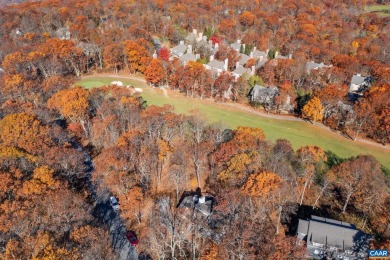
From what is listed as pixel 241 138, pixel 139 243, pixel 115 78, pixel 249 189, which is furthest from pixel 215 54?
pixel 139 243

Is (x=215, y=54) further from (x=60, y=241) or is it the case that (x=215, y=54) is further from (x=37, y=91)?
(x=60, y=241)

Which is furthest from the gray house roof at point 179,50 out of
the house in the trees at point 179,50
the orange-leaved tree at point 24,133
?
the orange-leaved tree at point 24,133

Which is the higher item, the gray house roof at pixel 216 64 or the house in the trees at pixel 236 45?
the house in the trees at pixel 236 45

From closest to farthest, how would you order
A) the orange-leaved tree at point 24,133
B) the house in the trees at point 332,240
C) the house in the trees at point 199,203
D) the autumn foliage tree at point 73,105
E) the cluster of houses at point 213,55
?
the house in the trees at point 332,240 < the house in the trees at point 199,203 < the orange-leaved tree at point 24,133 < the autumn foliage tree at point 73,105 < the cluster of houses at point 213,55

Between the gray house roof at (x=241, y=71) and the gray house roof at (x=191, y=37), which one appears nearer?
the gray house roof at (x=241, y=71)

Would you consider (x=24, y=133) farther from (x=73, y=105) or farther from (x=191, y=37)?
(x=191, y=37)

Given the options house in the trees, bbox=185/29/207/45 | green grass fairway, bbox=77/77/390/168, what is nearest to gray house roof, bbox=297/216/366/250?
green grass fairway, bbox=77/77/390/168

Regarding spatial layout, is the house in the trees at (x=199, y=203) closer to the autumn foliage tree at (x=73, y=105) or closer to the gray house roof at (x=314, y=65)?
the autumn foliage tree at (x=73, y=105)
